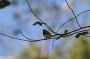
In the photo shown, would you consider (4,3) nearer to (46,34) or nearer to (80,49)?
(46,34)

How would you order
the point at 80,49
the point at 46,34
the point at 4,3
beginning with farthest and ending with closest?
1. the point at 80,49
2. the point at 46,34
3. the point at 4,3

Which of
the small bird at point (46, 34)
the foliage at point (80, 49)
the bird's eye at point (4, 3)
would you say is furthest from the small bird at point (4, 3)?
the foliage at point (80, 49)

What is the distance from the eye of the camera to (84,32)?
1.20 m

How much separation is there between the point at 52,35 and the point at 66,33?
49mm

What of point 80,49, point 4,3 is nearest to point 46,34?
point 4,3

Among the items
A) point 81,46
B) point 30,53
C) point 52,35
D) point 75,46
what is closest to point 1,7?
point 52,35

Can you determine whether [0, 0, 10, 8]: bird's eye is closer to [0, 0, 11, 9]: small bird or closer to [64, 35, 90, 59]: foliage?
[0, 0, 11, 9]: small bird

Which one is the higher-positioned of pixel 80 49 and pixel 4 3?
pixel 80 49

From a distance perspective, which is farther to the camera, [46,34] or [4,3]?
[46,34]

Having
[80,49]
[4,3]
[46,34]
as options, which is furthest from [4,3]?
[80,49]

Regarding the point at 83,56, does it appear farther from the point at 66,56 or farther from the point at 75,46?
the point at 66,56

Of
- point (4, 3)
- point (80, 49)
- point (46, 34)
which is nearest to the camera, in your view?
point (4, 3)

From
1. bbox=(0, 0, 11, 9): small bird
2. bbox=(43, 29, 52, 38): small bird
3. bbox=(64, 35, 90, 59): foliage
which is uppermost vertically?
bbox=(64, 35, 90, 59): foliage

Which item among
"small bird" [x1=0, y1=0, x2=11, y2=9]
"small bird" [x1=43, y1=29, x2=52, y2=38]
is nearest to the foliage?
"small bird" [x1=43, y1=29, x2=52, y2=38]
